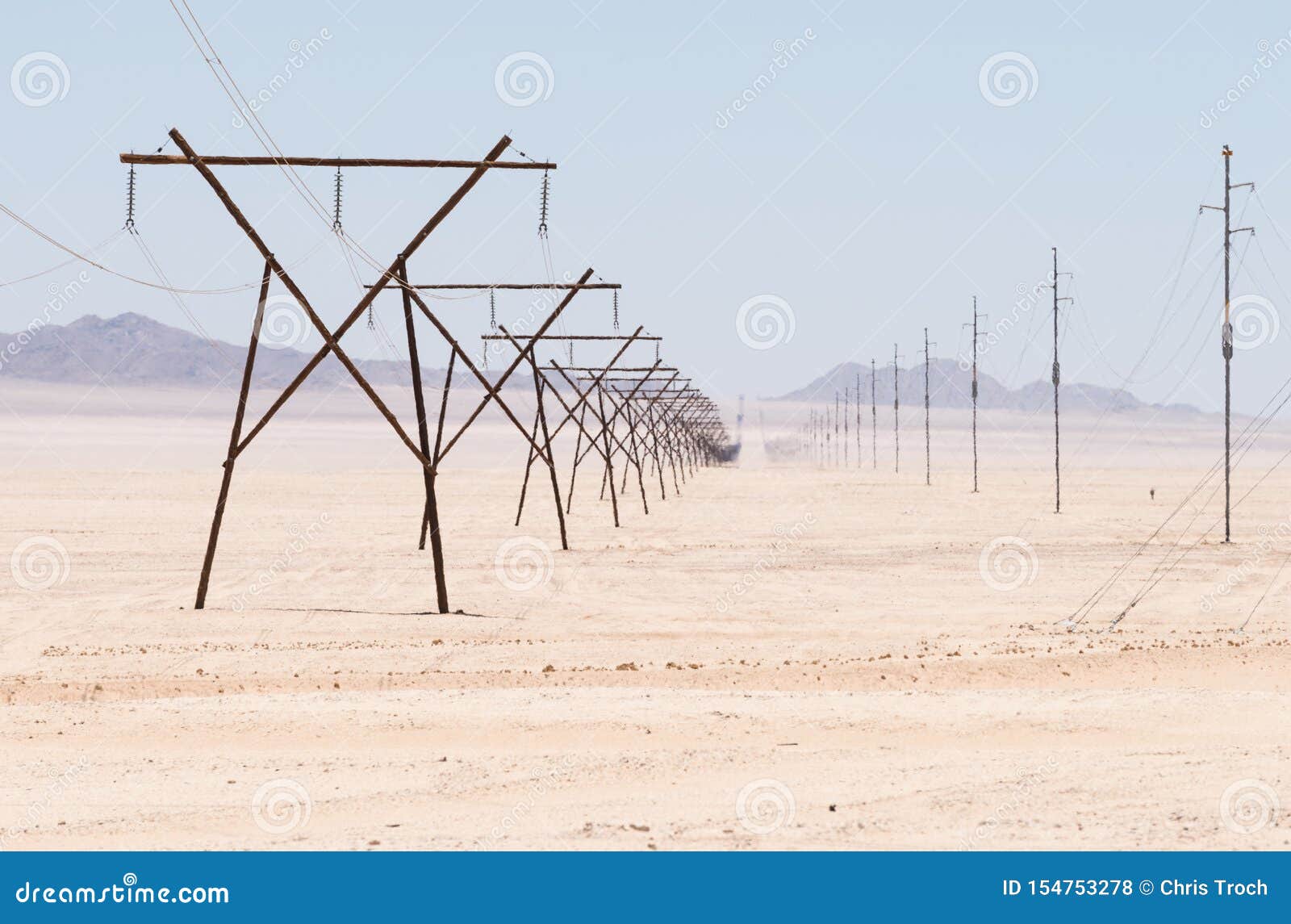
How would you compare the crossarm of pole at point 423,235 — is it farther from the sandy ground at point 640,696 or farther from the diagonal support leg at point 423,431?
the sandy ground at point 640,696

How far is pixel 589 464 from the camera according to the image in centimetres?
10444

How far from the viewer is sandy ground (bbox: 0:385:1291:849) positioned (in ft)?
24.4

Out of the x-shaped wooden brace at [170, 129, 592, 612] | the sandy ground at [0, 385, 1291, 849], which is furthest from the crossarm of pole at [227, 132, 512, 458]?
the sandy ground at [0, 385, 1291, 849]

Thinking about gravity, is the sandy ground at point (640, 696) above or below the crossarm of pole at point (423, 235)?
below

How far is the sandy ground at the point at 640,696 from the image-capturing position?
24.4ft

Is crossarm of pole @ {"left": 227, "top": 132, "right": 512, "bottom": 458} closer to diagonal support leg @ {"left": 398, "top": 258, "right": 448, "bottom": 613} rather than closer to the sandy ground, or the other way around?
diagonal support leg @ {"left": 398, "top": 258, "right": 448, "bottom": 613}

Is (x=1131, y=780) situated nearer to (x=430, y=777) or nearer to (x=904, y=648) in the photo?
(x=430, y=777)

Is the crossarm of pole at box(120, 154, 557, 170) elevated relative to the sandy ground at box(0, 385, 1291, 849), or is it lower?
elevated

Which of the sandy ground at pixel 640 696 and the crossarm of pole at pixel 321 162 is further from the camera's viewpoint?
the crossarm of pole at pixel 321 162

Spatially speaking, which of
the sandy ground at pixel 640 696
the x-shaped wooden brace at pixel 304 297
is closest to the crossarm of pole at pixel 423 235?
the x-shaped wooden brace at pixel 304 297

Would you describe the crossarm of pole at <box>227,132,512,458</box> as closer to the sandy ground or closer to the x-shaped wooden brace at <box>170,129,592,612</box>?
the x-shaped wooden brace at <box>170,129,592,612</box>

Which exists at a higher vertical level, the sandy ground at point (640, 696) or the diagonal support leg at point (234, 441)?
the diagonal support leg at point (234, 441)

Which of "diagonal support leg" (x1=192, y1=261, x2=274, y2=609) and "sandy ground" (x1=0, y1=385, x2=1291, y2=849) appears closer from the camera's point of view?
"sandy ground" (x1=0, y1=385, x2=1291, y2=849)

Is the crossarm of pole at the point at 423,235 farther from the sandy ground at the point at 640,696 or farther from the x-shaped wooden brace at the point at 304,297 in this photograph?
the sandy ground at the point at 640,696
